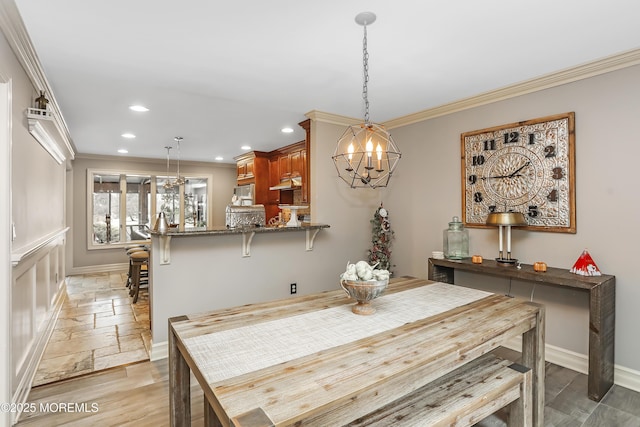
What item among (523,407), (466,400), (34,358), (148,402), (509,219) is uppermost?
(509,219)

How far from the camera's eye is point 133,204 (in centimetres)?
709

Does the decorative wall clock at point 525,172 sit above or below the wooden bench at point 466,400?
above

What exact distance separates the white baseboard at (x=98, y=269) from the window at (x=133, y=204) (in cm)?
41

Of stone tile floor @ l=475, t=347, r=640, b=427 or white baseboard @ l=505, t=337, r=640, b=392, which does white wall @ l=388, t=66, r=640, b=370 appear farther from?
stone tile floor @ l=475, t=347, r=640, b=427

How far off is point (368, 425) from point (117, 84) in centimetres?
320

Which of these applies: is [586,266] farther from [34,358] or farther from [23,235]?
[34,358]

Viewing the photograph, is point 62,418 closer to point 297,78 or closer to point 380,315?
point 380,315

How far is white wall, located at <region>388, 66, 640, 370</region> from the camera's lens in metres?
2.39

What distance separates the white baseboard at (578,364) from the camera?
2.39 meters

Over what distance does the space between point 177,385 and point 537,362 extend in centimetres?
203

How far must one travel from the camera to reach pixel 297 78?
2754mm

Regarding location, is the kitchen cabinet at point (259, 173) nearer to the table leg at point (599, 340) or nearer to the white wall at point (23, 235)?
the white wall at point (23, 235)

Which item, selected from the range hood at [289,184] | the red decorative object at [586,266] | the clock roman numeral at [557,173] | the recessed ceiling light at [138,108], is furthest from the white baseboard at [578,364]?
the recessed ceiling light at [138,108]

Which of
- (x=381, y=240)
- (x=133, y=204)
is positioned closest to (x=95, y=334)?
(x=381, y=240)
